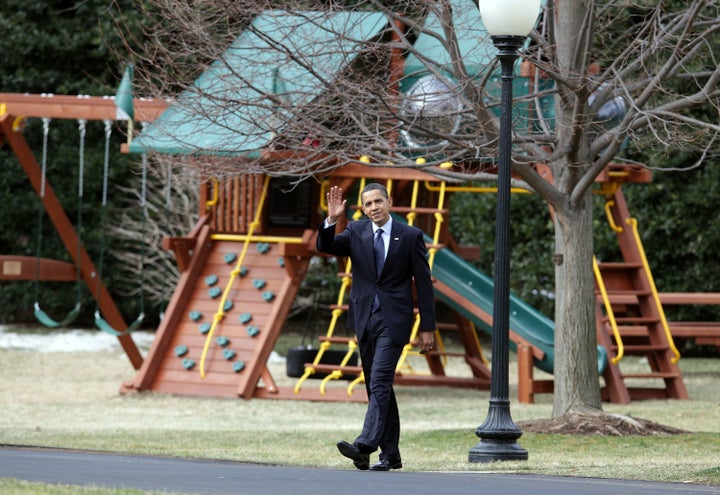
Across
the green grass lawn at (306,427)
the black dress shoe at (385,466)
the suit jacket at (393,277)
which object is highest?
the suit jacket at (393,277)

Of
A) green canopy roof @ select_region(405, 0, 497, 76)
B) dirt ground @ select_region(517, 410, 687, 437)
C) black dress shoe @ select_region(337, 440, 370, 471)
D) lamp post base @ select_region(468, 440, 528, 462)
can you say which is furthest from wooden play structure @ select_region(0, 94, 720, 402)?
black dress shoe @ select_region(337, 440, 370, 471)

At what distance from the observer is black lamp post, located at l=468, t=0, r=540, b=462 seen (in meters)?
9.46

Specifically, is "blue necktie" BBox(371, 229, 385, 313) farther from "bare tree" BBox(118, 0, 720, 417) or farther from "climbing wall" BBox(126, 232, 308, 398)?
"climbing wall" BBox(126, 232, 308, 398)

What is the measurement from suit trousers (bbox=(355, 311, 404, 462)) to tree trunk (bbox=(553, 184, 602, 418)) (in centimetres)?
407

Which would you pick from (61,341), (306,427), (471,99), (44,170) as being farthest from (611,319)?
(61,341)

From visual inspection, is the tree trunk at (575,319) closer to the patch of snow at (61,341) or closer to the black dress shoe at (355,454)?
the black dress shoe at (355,454)

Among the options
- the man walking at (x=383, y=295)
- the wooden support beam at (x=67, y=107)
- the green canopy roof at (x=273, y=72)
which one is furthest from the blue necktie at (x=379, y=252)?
the wooden support beam at (x=67, y=107)

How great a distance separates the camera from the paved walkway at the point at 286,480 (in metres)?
7.00

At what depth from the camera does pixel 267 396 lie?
1669cm

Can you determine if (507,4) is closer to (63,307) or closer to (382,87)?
(382,87)

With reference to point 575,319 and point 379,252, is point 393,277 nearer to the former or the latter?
point 379,252

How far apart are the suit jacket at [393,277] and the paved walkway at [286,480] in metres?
0.96

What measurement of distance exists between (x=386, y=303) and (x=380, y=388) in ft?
1.70

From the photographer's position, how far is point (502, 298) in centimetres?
955
